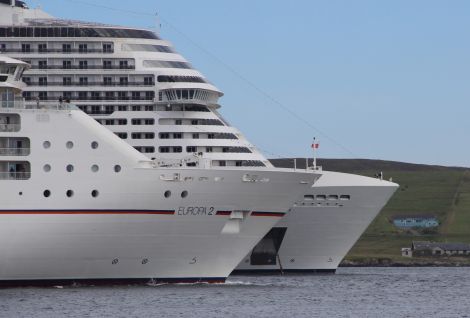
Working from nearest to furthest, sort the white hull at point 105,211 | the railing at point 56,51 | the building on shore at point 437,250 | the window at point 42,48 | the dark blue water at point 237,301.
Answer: the dark blue water at point 237,301 < the white hull at point 105,211 < the railing at point 56,51 < the window at point 42,48 < the building on shore at point 437,250

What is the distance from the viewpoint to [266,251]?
79.1 meters

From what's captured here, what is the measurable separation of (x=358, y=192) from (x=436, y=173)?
108368 millimetres

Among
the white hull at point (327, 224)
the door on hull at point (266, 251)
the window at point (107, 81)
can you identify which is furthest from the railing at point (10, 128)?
the door on hull at point (266, 251)

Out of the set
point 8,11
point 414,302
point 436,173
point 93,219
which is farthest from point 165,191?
point 436,173

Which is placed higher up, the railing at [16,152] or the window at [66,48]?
the window at [66,48]

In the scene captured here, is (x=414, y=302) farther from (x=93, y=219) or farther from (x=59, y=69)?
(x=59, y=69)

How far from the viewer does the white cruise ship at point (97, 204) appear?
56.8 m

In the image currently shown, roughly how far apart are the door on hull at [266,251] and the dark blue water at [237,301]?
11281 mm

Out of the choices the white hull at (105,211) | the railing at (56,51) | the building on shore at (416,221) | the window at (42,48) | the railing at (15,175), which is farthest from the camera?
the building on shore at (416,221)

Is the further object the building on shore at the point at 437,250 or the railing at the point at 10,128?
the building on shore at the point at 437,250

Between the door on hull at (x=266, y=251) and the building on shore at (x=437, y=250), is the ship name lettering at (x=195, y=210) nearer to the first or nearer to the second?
the door on hull at (x=266, y=251)

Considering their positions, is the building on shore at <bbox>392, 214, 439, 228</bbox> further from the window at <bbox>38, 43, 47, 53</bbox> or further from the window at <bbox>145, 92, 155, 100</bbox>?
the window at <bbox>38, 43, 47, 53</bbox>

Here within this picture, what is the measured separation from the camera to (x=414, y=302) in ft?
189

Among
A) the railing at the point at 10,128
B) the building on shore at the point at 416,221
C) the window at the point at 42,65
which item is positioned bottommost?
the building on shore at the point at 416,221
